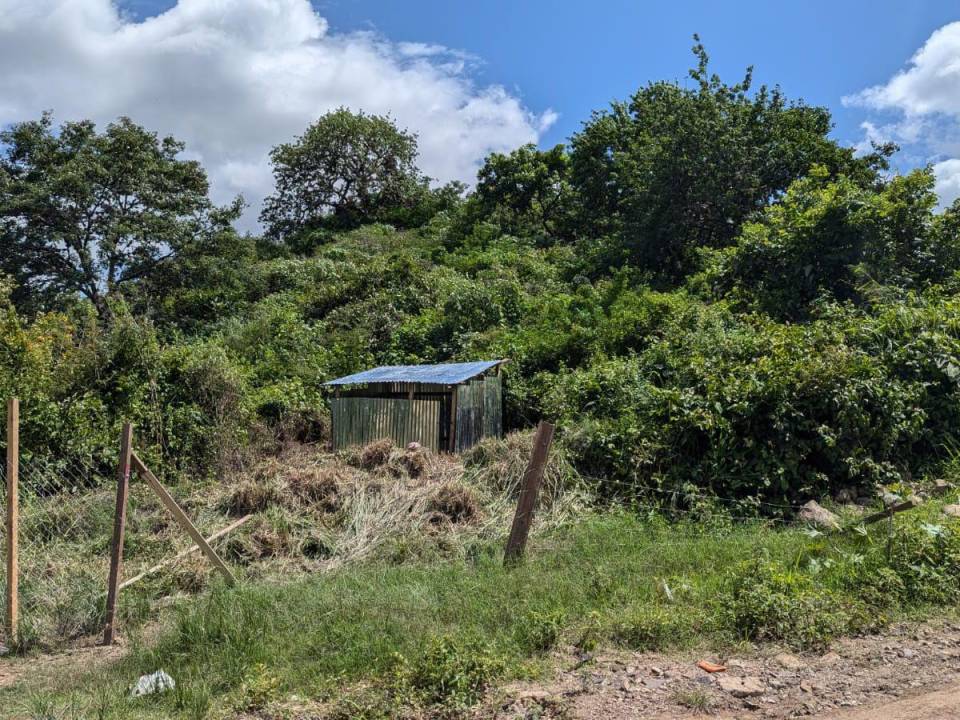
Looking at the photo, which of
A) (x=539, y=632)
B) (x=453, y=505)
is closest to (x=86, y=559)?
(x=453, y=505)

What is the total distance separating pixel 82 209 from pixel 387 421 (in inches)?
542

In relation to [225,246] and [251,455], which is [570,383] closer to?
[251,455]

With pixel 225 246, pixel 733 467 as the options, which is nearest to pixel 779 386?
pixel 733 467

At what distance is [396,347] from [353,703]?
45.1ft

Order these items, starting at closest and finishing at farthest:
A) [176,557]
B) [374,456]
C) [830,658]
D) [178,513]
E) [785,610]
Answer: [830,658], [785,610], [178,513], [176,557], [374,456]

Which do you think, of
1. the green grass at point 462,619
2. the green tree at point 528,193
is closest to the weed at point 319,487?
the green grass at point 462,619

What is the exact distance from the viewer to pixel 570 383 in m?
12.4

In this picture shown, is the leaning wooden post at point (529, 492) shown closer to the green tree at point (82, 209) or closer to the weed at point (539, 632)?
the weed at point (539, 632)

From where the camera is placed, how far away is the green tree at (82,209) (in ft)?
64.7

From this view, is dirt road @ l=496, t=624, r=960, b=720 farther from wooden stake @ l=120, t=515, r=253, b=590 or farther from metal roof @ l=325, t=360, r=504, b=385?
metal roof @ l=325, t=360, r=504, b=385

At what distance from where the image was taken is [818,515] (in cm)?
790

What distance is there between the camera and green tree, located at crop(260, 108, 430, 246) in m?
36.2

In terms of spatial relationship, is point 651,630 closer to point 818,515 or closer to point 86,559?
point 818,515

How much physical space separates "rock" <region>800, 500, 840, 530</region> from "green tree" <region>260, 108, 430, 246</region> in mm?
30037
